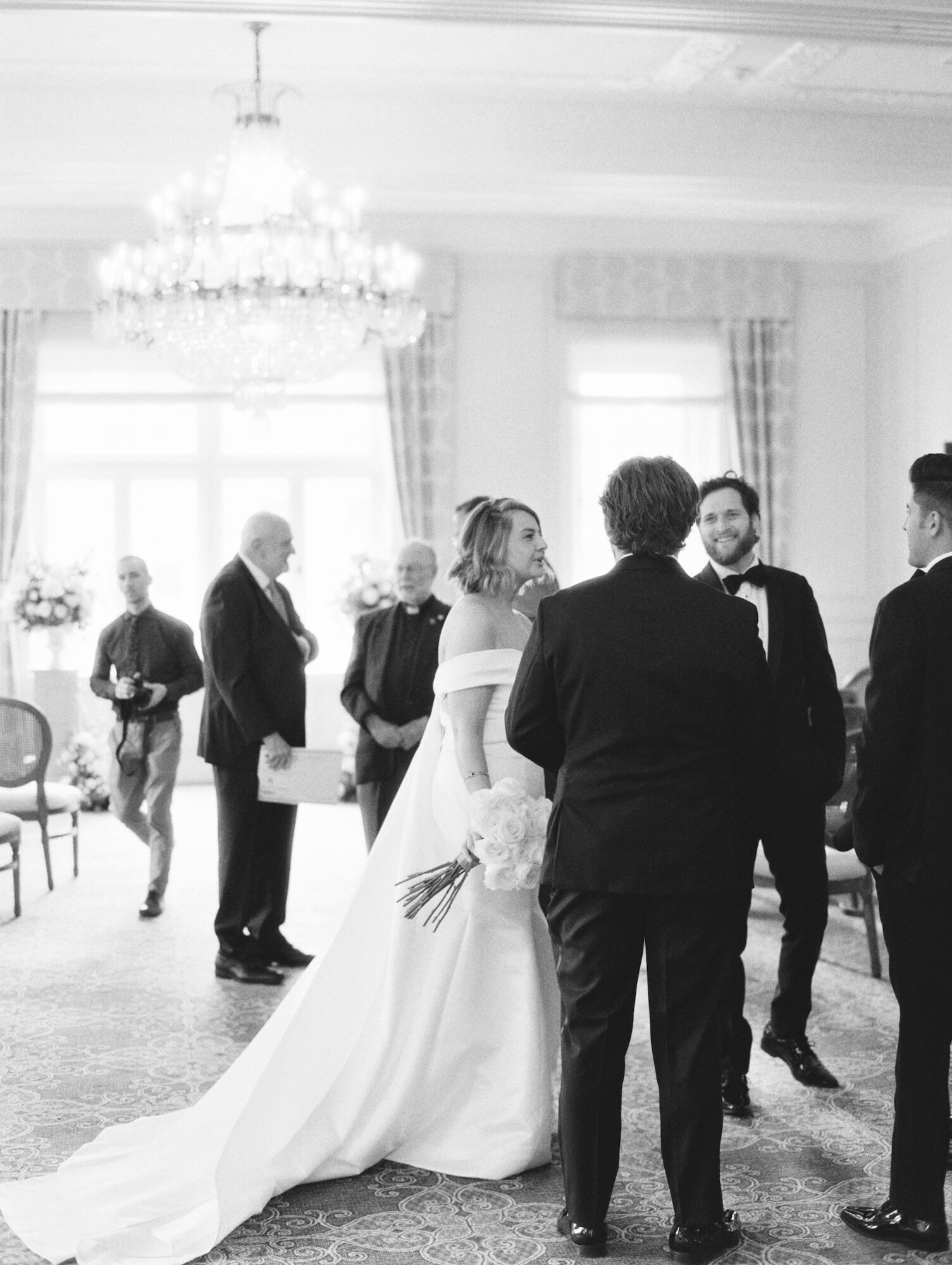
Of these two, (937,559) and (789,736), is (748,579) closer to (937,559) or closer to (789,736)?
(789,736)

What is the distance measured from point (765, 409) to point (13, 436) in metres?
6.43

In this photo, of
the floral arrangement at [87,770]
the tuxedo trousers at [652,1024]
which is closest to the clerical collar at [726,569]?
the tuxedo trousers at [652,1024]

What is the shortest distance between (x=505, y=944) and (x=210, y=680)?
240 centimetres

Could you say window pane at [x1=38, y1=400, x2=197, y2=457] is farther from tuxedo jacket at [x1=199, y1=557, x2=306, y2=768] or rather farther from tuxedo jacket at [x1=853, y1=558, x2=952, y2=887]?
tuxedo jacket at [x1=853, y1=558, x2=952, y2=887]


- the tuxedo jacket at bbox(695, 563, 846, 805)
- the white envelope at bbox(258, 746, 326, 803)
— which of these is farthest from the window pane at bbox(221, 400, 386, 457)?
the tuxedo jacket at bbox(695, 563, 846, 805)

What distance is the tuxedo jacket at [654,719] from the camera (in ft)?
9.30

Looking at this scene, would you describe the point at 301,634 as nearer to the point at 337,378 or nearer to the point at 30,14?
the point at 30,14

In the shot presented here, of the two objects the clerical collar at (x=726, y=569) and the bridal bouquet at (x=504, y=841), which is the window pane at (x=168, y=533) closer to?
the clerical collar at (x=726, y=569)

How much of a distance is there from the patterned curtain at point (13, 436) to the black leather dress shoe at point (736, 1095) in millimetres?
8207

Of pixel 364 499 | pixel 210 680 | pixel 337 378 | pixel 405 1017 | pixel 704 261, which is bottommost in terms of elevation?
pixel 405 1017

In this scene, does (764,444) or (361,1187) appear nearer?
(361,1187)

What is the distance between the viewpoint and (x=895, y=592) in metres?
2.97

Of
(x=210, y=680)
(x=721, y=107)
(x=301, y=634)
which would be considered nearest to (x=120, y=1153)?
(x=210, y=680)

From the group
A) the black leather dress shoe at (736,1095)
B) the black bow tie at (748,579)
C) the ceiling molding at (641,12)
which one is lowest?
the black leather dress shoe at (736,1095)
